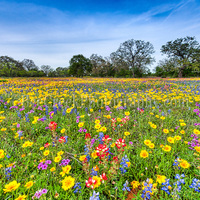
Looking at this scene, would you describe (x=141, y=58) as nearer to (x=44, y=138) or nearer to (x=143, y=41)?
Answer: (x=143, y=41)

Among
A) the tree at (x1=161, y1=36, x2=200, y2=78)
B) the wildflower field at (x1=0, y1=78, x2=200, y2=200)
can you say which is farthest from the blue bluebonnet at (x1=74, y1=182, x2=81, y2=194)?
the tree at (x1=161, y1=36, x2=200, y2=78)

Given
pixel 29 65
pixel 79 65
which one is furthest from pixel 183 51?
pixel 29 65

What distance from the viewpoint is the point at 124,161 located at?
1.62 m

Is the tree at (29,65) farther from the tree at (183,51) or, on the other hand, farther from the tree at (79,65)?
the tree at (183,51)

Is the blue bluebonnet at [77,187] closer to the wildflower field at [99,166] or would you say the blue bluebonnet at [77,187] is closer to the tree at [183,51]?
the wildflower field at [99,166]

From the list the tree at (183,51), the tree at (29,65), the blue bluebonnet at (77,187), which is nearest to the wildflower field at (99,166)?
the blue bluebonnet at (77,187)

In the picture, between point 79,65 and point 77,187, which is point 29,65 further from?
point 77,187

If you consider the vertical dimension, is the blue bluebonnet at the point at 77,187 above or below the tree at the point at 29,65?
below

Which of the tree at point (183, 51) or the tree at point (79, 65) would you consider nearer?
the tree at point (183, 51)

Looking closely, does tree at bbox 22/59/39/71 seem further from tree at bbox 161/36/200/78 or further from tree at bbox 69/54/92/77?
tree at bbox 161/36/200/78

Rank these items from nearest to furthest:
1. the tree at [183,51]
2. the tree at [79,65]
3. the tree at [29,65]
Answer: the tree at [183,51] → the tree at [79,65] → the tree at [29,65]

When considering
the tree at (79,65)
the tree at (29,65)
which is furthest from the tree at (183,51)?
the tree at (29,65)

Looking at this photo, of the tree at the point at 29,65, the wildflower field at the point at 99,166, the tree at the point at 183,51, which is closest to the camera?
the wildflower field at the point at 99,166

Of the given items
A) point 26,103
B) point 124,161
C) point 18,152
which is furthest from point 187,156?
point 26,103
